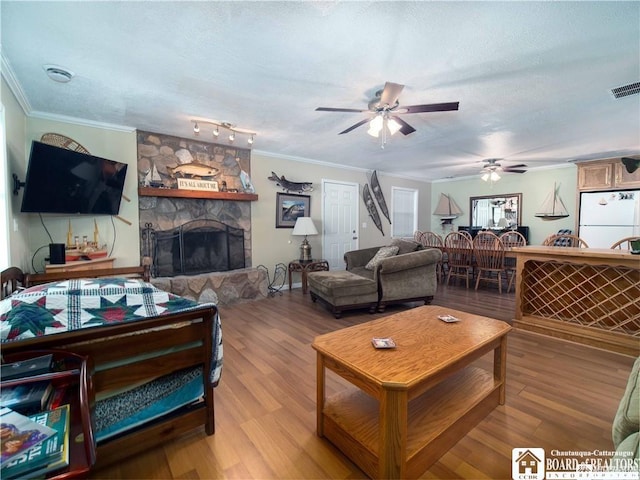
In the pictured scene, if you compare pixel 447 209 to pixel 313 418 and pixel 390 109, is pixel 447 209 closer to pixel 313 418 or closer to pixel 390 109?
pixel 390 109

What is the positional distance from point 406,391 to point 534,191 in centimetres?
663

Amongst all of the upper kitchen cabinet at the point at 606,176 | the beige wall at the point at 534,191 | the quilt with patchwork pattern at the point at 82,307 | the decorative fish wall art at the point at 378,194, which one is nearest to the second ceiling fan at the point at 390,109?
the quilt with patchwork pattern at the point at 82,307

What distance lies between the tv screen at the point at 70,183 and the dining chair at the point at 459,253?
16.5 ft

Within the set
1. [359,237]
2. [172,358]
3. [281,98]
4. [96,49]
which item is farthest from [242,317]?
[359,237]

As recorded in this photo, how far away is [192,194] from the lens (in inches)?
157

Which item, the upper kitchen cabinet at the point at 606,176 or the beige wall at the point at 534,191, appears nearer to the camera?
the upper kitchen cabinet at the point at 606,176

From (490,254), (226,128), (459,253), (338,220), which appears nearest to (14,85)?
(226,128)

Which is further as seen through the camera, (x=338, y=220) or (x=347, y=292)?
(x=338, y=220)

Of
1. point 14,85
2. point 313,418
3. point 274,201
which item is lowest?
point 313,418

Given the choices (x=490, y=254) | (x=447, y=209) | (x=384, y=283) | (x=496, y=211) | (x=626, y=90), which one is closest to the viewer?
(x=626, y=90)

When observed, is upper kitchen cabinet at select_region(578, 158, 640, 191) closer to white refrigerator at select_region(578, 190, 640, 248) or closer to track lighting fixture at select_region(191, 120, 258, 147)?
white refrigerator at select_region(578, 190, 640, 248)

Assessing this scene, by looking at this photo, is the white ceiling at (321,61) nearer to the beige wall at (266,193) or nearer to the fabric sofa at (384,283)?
the beige wall at (266,193)

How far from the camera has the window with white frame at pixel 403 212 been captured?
6970 mm

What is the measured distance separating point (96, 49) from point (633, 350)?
189 inches
